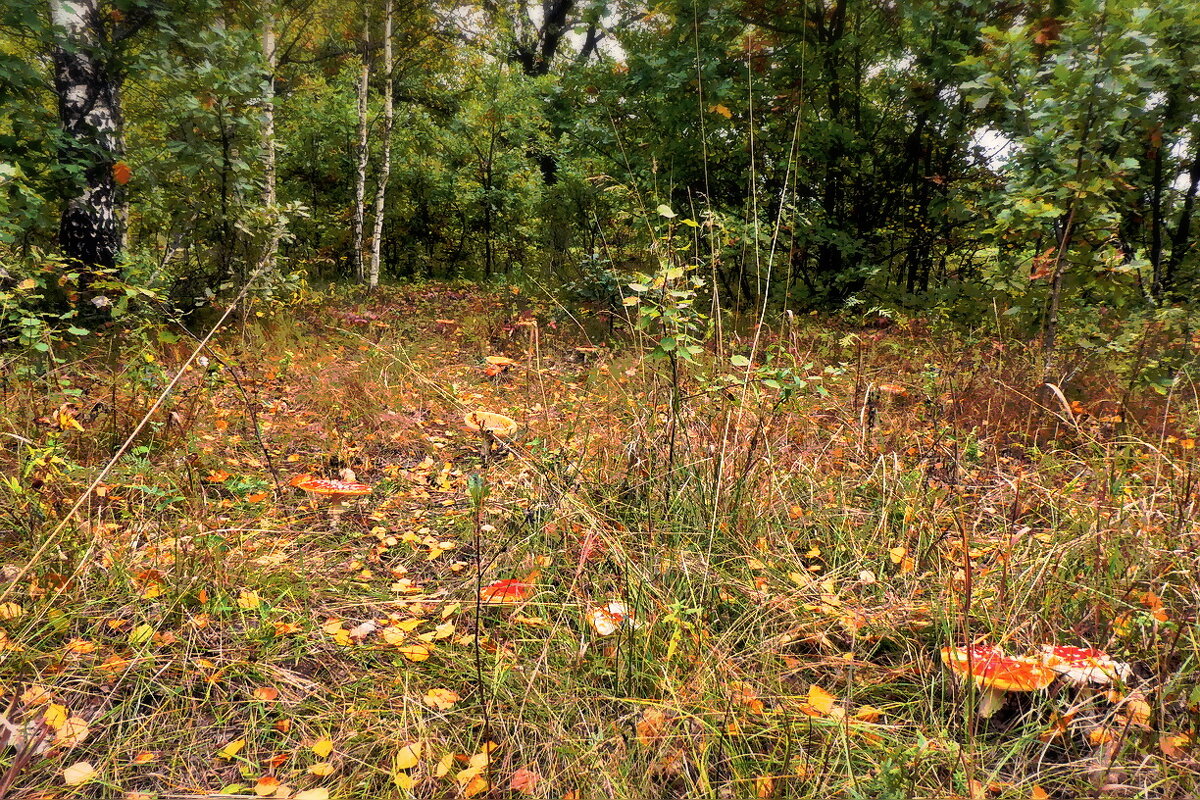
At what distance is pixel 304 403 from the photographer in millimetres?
3584

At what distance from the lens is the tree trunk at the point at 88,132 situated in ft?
14.6

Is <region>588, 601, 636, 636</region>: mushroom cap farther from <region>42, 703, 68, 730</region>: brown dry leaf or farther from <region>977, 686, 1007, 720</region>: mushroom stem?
<region>42, 703, 68, 730</region>: brown dry leaf

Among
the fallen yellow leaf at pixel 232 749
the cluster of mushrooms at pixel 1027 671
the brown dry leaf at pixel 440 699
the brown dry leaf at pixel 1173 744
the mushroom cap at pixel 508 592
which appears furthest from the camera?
the mushroom cap at pixel 508 592

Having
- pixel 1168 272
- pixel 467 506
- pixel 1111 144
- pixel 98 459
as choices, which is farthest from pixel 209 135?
pixel 1168 272

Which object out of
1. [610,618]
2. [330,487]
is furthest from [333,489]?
[610,618]

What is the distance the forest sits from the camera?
132cm

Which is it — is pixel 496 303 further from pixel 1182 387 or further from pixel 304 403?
pixel 1182 387

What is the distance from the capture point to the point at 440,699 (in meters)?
1.48

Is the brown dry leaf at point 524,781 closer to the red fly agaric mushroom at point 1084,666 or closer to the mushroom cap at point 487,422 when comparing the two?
the mushroom cap at point 487,422

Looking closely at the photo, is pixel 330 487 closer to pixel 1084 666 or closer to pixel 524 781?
pixel 524 781

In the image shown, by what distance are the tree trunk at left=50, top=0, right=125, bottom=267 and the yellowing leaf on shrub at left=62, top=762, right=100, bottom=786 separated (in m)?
4.62

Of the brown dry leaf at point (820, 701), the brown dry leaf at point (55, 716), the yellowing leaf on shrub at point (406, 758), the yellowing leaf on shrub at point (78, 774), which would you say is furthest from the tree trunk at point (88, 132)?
the brown dry leaf at point (820, 701)

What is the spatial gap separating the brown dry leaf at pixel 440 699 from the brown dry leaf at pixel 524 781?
10.4 inches

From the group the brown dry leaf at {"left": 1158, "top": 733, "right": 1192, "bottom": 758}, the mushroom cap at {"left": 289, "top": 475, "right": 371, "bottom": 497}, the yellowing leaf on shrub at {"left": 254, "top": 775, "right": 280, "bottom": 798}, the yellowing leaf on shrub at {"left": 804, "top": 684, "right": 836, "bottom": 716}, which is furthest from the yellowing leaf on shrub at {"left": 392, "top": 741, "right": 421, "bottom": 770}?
the brown dry leaf at {"left": 1158, "top": 733, "right": 1192, "bottom": 758}
